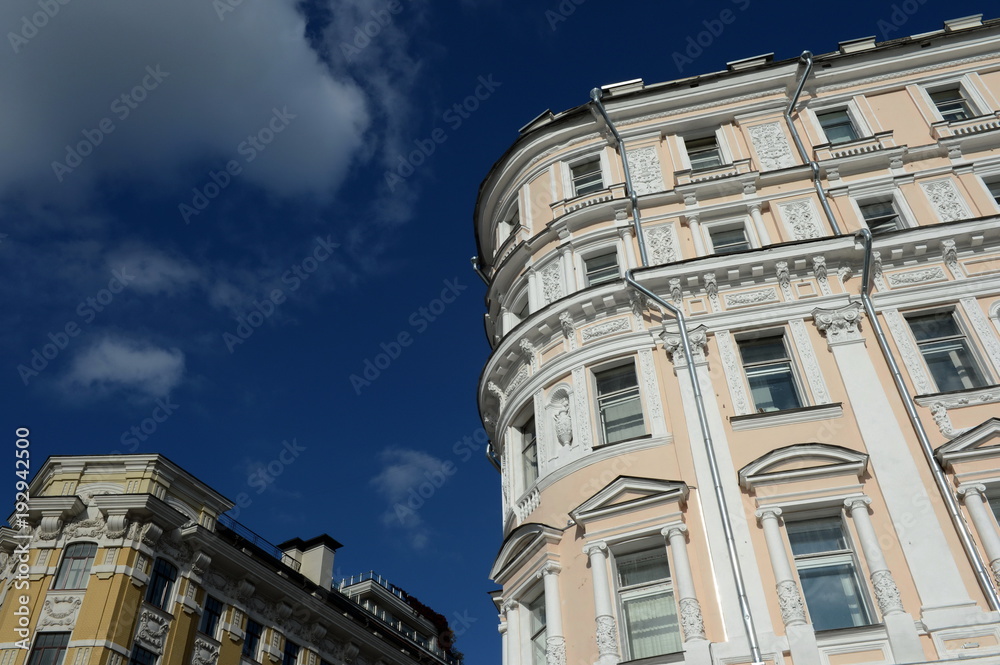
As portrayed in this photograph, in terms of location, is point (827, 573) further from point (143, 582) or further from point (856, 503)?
point (143, 582)

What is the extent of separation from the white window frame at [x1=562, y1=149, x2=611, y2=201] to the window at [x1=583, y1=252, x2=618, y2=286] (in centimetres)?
221

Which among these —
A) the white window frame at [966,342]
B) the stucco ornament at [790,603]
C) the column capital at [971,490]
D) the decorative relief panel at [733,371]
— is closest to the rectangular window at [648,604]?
the stucco ornament at [790,603]

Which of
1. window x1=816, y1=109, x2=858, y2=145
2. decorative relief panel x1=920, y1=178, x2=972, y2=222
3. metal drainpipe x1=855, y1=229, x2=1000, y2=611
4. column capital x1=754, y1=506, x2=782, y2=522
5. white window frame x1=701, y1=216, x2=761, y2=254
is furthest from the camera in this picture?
window x1=816, y1=109, x2=858, y2=145

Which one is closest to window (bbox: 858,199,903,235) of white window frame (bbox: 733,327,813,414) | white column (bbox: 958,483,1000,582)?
white window frame (bbox: 733,327,813,414)

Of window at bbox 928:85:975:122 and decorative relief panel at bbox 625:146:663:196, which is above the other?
window at bbox 928:85:975:122

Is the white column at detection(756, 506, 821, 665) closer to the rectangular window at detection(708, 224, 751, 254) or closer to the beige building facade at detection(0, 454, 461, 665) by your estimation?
the rectangular window at detection(708, 224, 751, 254)

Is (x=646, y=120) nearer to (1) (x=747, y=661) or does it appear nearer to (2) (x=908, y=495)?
(2) (x=908, y=495)

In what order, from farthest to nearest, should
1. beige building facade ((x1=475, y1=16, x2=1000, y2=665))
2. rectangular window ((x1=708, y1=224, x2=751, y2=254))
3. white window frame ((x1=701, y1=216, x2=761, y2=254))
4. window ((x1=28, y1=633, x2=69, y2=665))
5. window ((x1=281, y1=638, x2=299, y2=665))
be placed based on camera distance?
window ((x1=281, y1=638, x2=299, y2=665)) → window ((x1=28, y1=633, x2=69, y2=665)) → rectangular window ((x1=708, y1=224, x2=751, y2=254)) → white window frame ((x1=701, y1=216, x2=761, y2=254)) → beige building facade ((x1=475, y1=16, x2=1000, y2=665))

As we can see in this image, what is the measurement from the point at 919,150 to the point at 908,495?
11736 mm

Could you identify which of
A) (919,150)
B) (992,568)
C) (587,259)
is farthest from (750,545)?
(919,150)

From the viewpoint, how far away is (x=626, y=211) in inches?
966

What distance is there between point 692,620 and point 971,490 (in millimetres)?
6360

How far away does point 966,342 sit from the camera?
1997 cm

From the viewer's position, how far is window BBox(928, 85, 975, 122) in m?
25.8
